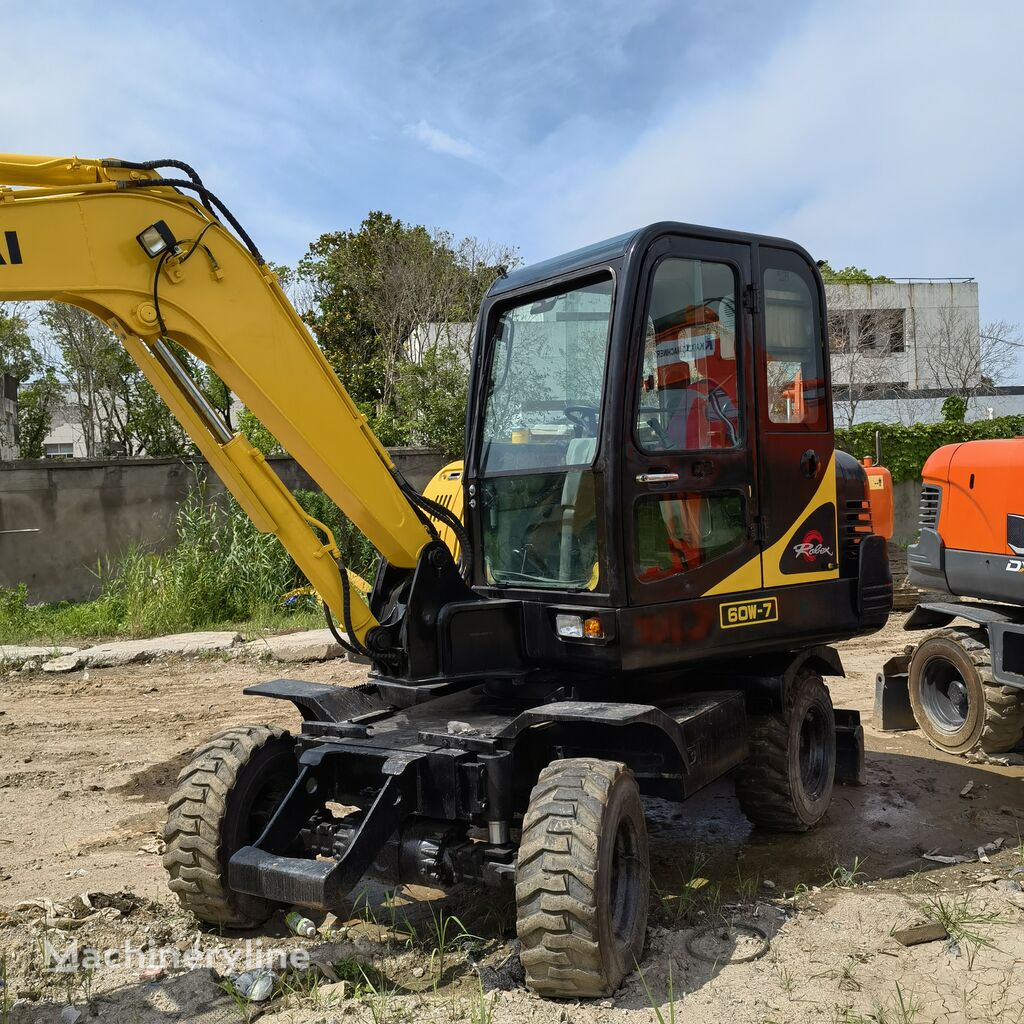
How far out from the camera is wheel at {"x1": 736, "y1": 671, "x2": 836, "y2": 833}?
4.85m

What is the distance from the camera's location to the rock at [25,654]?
8930mm

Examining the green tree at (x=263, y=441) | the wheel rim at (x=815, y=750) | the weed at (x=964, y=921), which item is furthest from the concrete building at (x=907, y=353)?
the weed at (x=964, y=921)

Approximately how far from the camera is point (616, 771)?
3537 millimetres

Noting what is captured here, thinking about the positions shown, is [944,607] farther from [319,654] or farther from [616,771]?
[319,654]

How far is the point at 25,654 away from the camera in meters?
9.11

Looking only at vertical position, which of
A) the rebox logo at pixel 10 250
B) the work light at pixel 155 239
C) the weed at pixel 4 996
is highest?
the work light at pixel 155 239

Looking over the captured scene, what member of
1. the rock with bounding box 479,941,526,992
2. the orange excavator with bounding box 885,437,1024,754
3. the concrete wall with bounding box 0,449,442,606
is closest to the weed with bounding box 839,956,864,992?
the rock with bounding box 479,941,526,992

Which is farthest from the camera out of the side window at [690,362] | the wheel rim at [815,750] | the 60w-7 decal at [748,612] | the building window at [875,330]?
the building window at [875,330]

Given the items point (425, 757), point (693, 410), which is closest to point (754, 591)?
point (693, 410)

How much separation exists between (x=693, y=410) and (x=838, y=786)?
9.39ft

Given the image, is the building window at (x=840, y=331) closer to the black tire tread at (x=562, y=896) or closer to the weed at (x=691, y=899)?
the weed at (x=691, y=899)

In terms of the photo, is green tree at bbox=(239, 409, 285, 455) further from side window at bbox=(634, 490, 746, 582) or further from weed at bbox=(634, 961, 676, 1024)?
weed at bbox=(634, 961, 676, 1024)

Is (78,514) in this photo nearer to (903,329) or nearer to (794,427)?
(794,427)

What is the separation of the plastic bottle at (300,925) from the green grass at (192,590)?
6.44 meters
